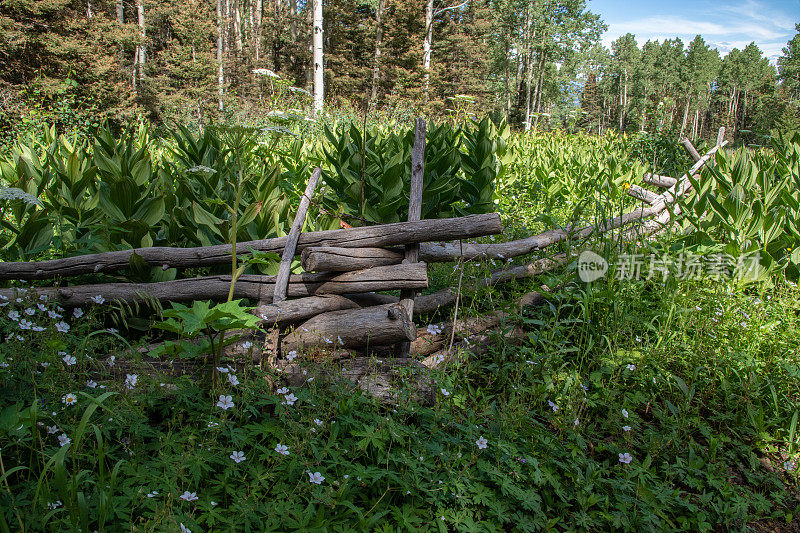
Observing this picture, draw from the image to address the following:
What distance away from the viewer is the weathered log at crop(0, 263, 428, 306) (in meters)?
2.90

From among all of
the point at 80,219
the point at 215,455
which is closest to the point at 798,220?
the point at 215,455

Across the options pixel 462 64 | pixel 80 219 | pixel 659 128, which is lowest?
pixel 80 219

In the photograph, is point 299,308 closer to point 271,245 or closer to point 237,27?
point 271,245

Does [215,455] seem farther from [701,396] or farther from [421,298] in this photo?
[701,396]

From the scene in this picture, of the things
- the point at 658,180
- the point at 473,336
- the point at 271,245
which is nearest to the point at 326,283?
the point at 271,245

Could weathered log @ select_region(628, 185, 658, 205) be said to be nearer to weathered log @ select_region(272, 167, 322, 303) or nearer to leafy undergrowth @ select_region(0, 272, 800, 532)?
leafy undergrowth @ select_region(0, 272, 800, 532)

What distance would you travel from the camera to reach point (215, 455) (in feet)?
5.67

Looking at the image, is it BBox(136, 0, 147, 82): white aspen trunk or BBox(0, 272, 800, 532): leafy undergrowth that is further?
BBox(136, 0, 147, 82): white aspen trunk

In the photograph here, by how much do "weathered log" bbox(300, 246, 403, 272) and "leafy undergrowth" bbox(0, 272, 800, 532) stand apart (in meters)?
0.85

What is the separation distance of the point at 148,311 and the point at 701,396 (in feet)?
11.5

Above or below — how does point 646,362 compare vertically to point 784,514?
above

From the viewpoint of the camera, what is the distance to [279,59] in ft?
103

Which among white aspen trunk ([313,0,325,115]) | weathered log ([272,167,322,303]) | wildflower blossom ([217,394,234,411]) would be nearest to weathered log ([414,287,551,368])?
weathered log ([272,167,322,303])

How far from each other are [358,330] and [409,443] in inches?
37.7
